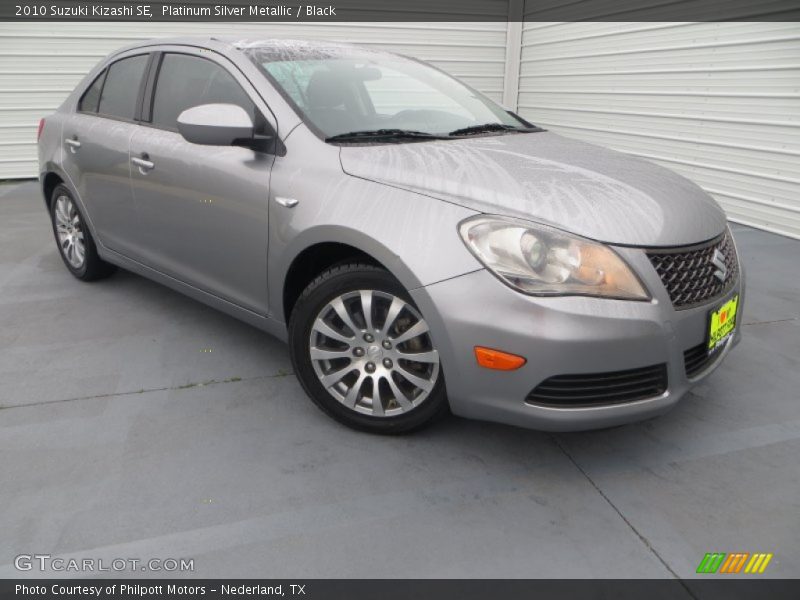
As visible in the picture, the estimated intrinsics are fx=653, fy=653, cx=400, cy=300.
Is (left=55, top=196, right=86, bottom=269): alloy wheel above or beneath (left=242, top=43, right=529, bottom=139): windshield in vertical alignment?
beneath

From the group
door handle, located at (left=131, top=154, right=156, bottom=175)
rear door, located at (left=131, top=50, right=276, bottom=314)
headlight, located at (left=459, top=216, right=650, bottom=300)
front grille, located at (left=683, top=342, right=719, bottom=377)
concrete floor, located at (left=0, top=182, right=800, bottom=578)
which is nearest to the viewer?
concrete floor, located at (left=0, top=182, right=800, bottom=578)

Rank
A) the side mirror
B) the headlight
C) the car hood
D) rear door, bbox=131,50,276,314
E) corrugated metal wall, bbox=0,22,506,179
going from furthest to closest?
corrugated metal wall, bbox=0,22,506,179 < rear door, bbox=131,50,276,314 < the side mirror < the car hood < the headlight

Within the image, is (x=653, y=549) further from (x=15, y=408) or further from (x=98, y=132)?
(x=98, y=132)

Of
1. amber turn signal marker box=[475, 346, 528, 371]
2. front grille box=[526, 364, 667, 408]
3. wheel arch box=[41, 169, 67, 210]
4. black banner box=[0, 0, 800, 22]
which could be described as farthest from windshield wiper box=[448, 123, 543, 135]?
black banner box=[0, 0, 800, 22]

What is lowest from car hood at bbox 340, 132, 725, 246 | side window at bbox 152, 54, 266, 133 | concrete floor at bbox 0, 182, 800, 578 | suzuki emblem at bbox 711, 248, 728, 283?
concrete floor at bbox 0, 182, 800, 578

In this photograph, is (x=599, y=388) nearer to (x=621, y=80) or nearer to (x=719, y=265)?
(x=719, y=265)

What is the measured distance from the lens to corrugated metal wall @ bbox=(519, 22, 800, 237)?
5.57 metres

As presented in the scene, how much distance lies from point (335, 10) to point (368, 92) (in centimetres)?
659

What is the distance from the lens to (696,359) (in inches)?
90.0

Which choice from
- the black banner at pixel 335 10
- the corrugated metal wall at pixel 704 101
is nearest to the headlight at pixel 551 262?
the corrugated metal wall at pixel 704 101

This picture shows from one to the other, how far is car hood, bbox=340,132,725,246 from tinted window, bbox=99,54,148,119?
1.65 m

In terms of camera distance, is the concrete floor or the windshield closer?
the concrete floor
